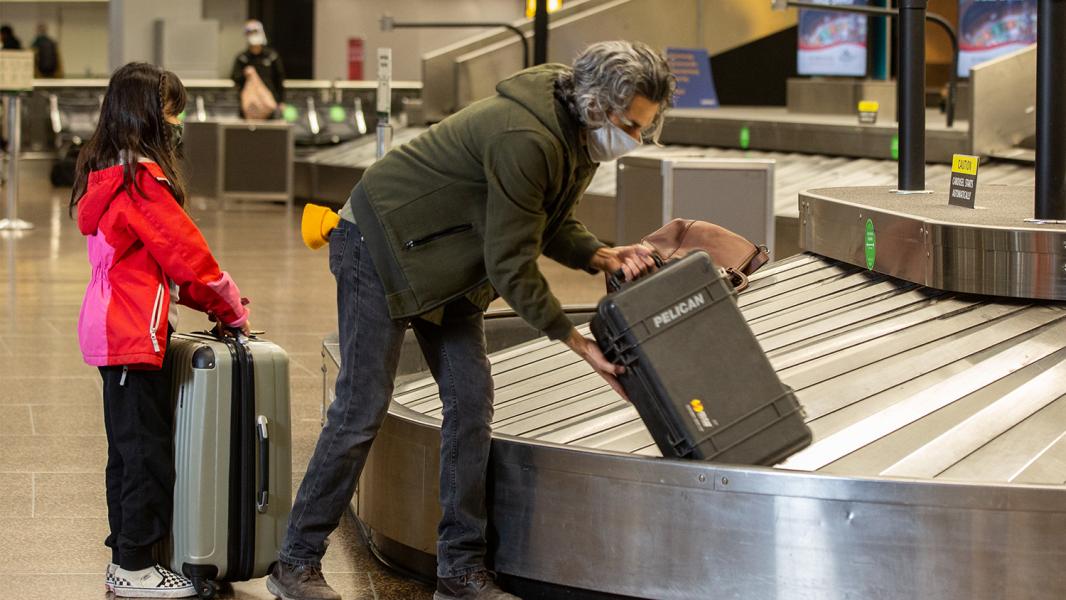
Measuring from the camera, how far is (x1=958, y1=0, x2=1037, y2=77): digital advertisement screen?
13148mm

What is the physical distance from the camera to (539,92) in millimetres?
3297

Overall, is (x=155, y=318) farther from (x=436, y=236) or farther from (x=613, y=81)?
(x=613, y=81)

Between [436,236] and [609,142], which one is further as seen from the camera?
[436,236]

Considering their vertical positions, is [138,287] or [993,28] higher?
[993,28]

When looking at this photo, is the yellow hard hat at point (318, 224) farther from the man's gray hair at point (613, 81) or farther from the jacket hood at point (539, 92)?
the man's gray hair at point (613, 81)

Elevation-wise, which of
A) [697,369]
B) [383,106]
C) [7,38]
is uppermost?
[7,38]

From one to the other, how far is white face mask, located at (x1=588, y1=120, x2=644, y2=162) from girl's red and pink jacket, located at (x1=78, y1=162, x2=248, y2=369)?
106 cm

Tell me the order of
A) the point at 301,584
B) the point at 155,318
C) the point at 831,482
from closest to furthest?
the point at 831,482
the point at 301,584
the point at 155,318

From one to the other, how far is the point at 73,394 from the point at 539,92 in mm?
3901

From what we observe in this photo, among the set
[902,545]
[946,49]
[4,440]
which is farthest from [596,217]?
[946,49]

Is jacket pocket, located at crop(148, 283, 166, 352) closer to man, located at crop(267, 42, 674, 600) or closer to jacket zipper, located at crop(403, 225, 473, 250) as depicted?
man, located at crop(267, 42, 674, 600)

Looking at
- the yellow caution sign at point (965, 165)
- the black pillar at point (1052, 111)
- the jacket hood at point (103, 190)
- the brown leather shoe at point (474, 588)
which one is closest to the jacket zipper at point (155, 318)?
the jacket hood at point (103, 190)

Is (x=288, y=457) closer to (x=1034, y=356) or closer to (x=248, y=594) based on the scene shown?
(x=248, y=594)

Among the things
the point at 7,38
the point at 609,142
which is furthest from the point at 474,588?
the point at 7,38
